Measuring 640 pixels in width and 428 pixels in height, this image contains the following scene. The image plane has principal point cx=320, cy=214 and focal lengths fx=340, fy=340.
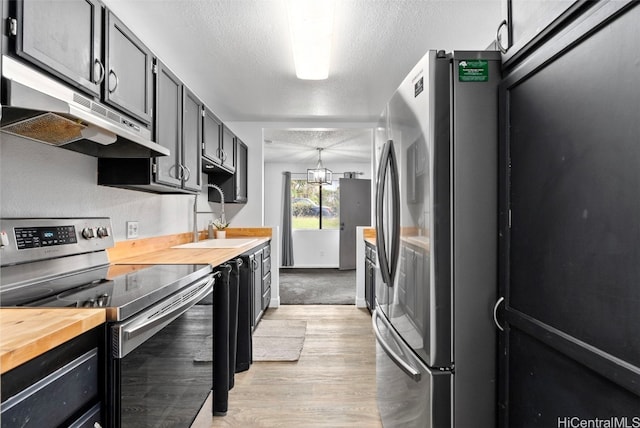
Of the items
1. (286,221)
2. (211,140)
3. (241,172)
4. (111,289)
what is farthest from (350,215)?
(111,289)

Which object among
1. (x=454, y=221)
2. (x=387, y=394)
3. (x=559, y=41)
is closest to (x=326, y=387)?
(x=387, y=394)

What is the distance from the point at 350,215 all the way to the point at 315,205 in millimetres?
922

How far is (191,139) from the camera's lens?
2488 mm

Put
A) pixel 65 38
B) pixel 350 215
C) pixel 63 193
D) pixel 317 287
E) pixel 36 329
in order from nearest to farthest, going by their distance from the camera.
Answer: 1. pixel 36 329
2. pixel 65 38
3. pixel 63 193
4. pixel 317 287
5. pixel 350 215

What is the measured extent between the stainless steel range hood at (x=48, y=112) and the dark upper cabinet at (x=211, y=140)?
126cm

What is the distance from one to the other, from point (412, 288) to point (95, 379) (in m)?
1.04

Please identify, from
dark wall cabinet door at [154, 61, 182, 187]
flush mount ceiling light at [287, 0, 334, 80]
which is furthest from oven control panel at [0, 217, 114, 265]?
flush mount ceiling light at [287, 0, 334, 80]

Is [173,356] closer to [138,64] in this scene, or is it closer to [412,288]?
[412,288]

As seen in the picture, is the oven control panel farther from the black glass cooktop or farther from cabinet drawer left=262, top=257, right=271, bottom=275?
cabinet drawer left=262, top=257, right=271, bottom=275

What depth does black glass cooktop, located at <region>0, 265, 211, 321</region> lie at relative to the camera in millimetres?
988

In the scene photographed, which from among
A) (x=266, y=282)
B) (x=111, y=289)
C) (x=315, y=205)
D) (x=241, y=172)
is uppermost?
(x=241, y=172)

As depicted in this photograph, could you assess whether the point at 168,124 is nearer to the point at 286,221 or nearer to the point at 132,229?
the point at 132,229

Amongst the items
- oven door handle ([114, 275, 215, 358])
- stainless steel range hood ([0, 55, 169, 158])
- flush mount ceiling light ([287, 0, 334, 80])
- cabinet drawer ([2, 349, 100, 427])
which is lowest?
cabinet drawer ([2, 349, 100, 427])

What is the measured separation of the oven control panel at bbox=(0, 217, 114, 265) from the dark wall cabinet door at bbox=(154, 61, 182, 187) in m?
0.42
